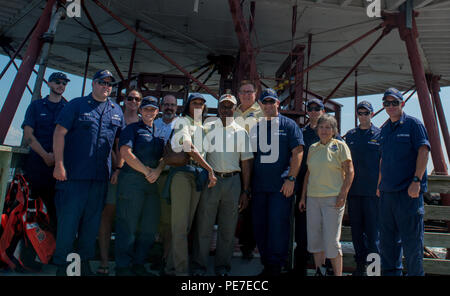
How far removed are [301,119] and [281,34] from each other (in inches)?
127

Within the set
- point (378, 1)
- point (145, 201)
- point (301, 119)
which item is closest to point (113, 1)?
point (301, 119)

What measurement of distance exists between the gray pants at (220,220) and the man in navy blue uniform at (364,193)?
1513 mm

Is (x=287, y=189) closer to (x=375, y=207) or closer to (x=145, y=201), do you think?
A: (x=375, y=207)

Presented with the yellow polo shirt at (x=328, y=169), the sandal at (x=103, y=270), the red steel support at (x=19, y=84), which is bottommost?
the sandal at (x=103, y=270)

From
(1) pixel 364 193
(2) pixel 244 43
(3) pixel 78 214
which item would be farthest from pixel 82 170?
(2) pixel 244 43

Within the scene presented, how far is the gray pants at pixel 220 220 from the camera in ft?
10.6

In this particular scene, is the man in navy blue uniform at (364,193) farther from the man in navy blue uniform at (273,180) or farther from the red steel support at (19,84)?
the red steel support at (19,84)

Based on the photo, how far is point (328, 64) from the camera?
12.1m

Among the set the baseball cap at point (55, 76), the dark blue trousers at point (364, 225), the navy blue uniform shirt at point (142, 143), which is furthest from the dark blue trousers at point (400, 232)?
the baseball cap at point (55, 76)

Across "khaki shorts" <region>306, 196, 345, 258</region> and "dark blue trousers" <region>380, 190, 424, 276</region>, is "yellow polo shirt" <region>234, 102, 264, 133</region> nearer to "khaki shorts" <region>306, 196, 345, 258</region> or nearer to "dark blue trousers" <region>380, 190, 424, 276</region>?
"khaki shorts" <region>306, 196, 345, 258</region>

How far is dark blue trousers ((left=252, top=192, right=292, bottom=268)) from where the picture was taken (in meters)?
3.24

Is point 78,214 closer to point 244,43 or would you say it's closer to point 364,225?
point 364,225

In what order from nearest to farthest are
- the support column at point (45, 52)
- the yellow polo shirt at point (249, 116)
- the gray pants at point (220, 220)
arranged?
1. the gray pants at point (220, 220)
2. the yellow polo shirt at point (249, 116)
3. the support column at point (45, 52)

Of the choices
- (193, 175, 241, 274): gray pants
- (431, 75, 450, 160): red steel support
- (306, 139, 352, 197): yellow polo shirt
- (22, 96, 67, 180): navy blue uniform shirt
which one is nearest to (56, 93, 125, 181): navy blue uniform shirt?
(22, 96, 67, 180): navy blue uniform shirt
